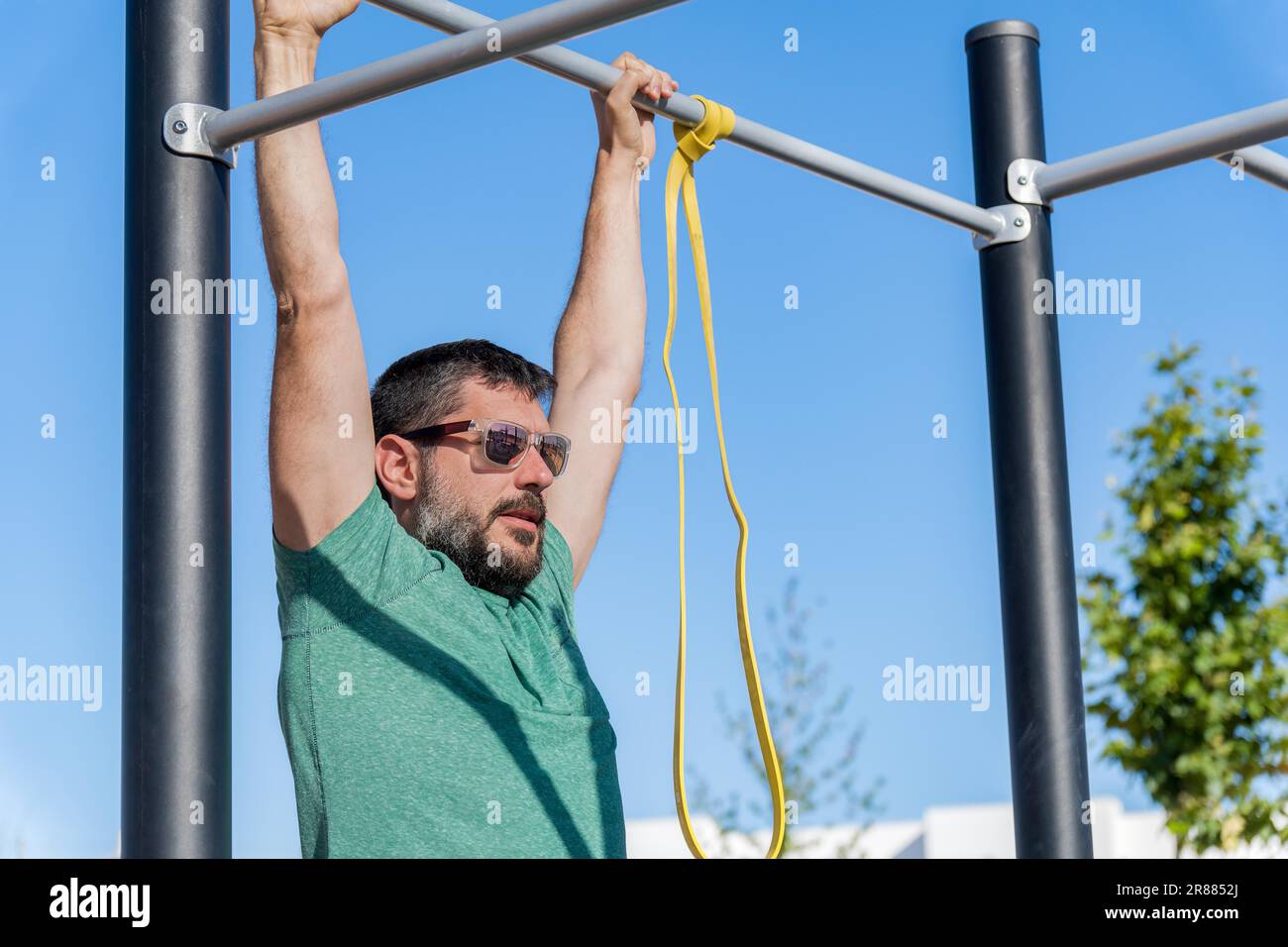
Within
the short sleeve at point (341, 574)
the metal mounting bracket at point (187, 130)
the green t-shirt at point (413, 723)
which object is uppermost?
the metal mounting bracket at point (187, 130)

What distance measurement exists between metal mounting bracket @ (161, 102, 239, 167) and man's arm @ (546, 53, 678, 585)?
0.73m

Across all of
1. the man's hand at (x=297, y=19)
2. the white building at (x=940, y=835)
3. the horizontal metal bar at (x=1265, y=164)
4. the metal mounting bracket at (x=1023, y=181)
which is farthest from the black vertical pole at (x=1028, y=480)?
the white building at (x=940, y=835)

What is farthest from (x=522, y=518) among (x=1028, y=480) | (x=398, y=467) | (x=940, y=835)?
(x=940, y=835)

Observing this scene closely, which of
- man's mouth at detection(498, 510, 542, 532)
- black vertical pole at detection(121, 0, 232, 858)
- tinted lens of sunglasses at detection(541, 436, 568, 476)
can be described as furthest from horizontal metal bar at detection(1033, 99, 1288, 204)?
black vertical pole at detection(121, 0, 232, 858)

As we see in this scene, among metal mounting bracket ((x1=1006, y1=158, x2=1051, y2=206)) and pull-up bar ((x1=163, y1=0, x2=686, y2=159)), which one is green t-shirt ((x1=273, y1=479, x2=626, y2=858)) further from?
metal mounting bracket ((x1=1006, y1=158, x2=1051, y2=206))

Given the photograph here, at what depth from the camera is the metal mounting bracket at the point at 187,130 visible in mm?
1771

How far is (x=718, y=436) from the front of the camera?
185 centimetres

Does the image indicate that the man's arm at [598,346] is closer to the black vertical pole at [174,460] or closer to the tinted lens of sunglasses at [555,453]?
the tinted lens of sunglasses at [555,453]

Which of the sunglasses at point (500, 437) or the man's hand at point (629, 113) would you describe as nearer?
the man's hand at point (629, 113)

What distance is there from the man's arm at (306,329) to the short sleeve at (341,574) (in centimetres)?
2

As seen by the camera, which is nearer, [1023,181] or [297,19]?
[297,19]

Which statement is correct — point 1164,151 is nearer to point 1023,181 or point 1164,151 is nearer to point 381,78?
point 1023,181

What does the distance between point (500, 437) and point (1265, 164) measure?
126 centimetres
